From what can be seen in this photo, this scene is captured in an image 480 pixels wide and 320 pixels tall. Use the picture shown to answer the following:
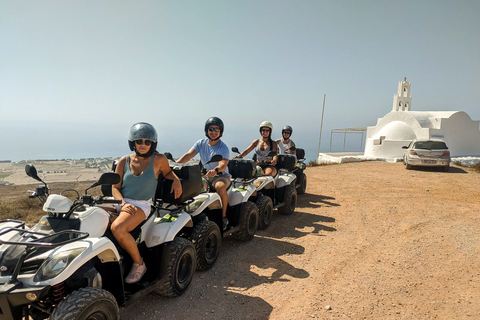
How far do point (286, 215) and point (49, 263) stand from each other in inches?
236

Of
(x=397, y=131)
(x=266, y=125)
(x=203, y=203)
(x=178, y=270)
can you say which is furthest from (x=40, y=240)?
(x=397, y=131)

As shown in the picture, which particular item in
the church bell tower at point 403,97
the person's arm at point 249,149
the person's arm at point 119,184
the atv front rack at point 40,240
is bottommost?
the atv front rack at point 40,240

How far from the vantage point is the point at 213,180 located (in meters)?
5.26

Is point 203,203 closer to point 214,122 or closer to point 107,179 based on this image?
point 214,122

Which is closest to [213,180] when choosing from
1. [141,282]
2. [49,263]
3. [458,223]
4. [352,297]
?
[141,282]

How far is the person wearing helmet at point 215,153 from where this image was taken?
5152 millimetres

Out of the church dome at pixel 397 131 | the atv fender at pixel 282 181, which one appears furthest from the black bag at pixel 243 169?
the church dome at pixel 397 131

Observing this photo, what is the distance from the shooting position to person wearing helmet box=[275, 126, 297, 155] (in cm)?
902

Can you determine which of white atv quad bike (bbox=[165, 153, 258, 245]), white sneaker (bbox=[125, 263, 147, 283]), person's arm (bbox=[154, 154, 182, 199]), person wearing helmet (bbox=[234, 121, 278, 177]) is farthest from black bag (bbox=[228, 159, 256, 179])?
white sneaker (bbox=[125, 263, 147, 283])

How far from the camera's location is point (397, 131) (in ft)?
95.5

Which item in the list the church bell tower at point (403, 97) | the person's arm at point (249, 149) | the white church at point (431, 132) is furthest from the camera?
the church bell tower at point (403, 97)

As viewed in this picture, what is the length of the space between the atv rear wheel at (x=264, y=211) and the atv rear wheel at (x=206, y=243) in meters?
1.74

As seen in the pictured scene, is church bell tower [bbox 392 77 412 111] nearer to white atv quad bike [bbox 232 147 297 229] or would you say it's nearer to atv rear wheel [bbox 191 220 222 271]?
white atv quad bike [bbox 232 147 297 229]

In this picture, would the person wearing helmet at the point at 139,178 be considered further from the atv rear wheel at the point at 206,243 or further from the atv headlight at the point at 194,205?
the atv rear wheel at the point at 206,243
